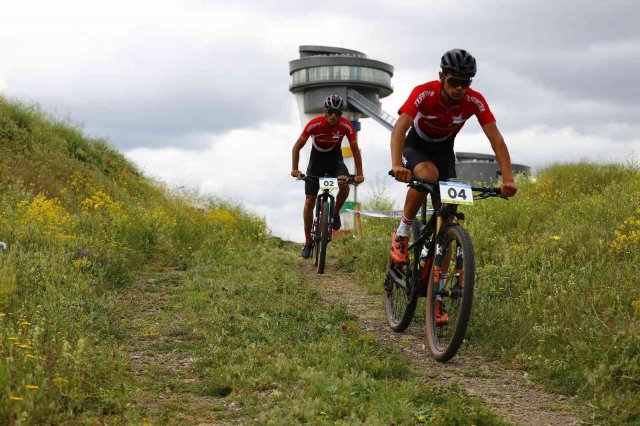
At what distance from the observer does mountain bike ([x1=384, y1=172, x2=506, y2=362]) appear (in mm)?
5254

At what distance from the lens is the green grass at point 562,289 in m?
4.74

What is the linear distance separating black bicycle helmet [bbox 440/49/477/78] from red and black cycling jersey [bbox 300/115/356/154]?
5.13m

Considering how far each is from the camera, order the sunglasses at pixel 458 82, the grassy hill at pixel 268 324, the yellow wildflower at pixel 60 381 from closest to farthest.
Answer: the yellow wildflower at pixel 60 381, the grassy hill at pixel 268 324, the sunglasses at pixel 458 82

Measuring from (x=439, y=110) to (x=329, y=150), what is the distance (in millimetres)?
5253

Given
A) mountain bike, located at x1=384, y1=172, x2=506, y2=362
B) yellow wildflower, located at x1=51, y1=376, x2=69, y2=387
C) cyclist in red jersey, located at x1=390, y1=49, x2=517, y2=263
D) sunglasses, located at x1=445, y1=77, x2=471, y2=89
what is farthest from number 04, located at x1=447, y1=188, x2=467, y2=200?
yellow wildflower, located at x1=51, y1=376, x2=69, y2=387

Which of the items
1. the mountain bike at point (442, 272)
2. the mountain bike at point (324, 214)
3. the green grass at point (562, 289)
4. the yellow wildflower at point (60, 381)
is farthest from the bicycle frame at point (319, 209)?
the yellow wildflower at point (60, 381)

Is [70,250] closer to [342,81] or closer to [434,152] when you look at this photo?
[434,152]

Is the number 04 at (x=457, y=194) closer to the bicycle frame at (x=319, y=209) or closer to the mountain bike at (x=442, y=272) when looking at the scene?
the mountain bike at (x=442, y=272)

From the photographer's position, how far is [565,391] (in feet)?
15.9

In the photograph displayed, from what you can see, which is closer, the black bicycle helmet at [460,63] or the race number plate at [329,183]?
the black bicycle helmet at [460,63]

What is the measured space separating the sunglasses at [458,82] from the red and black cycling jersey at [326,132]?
16.4 feet

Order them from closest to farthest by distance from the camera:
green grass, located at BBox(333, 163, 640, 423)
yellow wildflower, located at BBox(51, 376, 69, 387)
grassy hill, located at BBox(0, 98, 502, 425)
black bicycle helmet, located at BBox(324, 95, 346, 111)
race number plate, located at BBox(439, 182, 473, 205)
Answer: yellow wildflower, located at BBox(51, 376, 69, 387)
grassy hill, located at BBox(0, 98, 502, 425)
green grass, located at BBox(333, 163, 640, 423)
race number plate, located at BBox(439, 182, 473, 205)
black bicycle helmet, located at BBox(324, 95, 346, 111)

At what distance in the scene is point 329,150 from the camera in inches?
444

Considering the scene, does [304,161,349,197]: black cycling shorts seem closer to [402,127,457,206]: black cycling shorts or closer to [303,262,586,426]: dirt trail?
[303,262,586,426]: dirt trail
